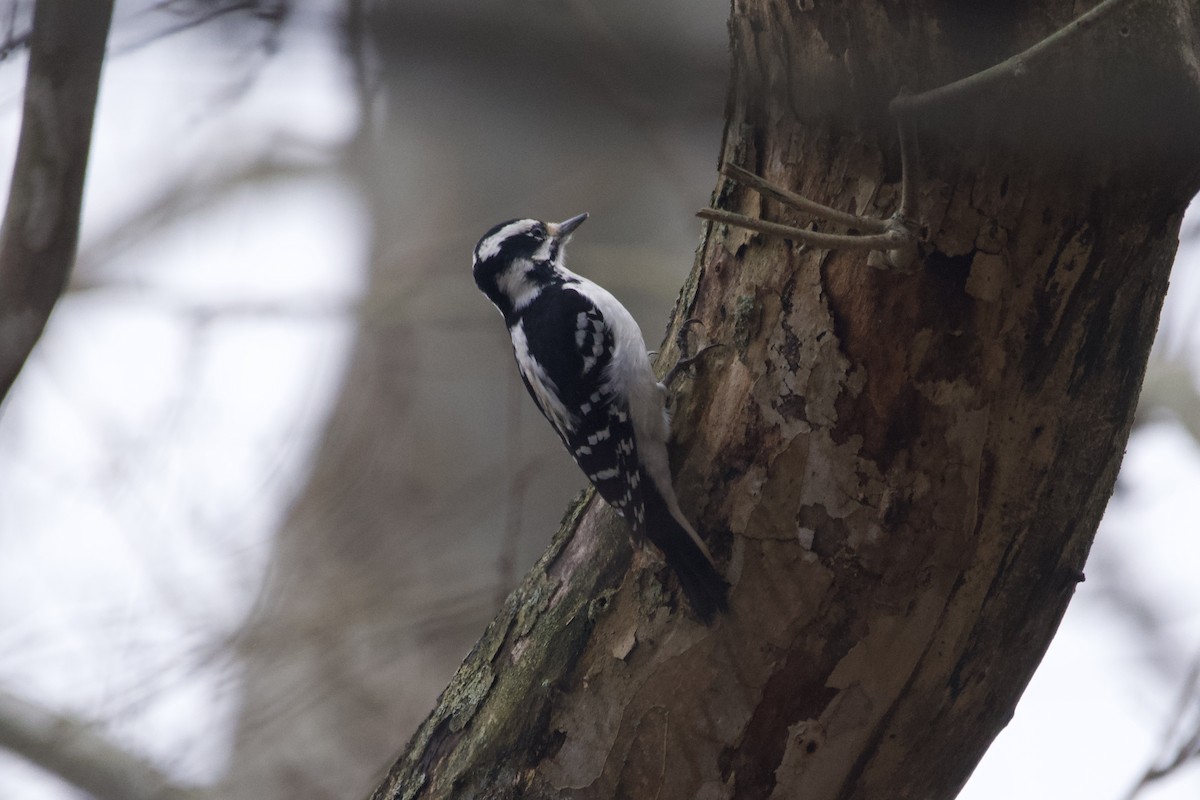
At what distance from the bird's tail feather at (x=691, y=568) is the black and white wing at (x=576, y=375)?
49 centimetres

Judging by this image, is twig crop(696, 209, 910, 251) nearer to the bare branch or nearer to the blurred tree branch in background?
the blurred tree branch in background

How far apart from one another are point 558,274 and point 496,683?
78.9 inches

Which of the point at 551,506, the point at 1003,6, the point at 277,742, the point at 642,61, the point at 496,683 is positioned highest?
the point at 1003,6

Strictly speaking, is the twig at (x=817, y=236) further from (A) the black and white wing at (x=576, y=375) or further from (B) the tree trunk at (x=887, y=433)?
(A) the black and white wing at (x=576, y=375)

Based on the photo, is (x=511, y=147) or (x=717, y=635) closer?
(x=717, y=635)

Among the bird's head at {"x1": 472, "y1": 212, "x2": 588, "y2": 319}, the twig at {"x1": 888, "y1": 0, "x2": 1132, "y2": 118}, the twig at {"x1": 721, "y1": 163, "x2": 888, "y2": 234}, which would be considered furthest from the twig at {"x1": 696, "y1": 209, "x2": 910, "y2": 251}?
the bird's head at {"x1": 472, "y1": 212, "x2": 588, "y2": 319}

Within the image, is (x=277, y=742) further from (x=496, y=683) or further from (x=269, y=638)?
(x=496, y=683)

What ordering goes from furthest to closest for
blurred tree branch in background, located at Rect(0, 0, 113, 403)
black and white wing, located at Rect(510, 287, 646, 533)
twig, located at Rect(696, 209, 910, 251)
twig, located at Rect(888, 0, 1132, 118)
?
black and white wing, located at Rect(510, 287, 646, 533), blurred tree branch in background, located at Rect(0, 0, 113, 403), twig, located at Rect(696, 209, 910, 251), twig, located at Rect(888, 0, 1132, 118)

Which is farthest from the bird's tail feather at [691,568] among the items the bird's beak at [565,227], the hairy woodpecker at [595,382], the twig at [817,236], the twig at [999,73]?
the bird's beak at [565,227]

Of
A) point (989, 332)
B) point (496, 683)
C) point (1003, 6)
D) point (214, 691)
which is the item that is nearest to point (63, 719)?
point (214, 691)

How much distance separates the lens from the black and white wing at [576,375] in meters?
3.16

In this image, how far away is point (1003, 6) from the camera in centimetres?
208

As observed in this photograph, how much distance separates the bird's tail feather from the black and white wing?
0.49 m

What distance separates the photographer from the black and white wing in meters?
3.16
